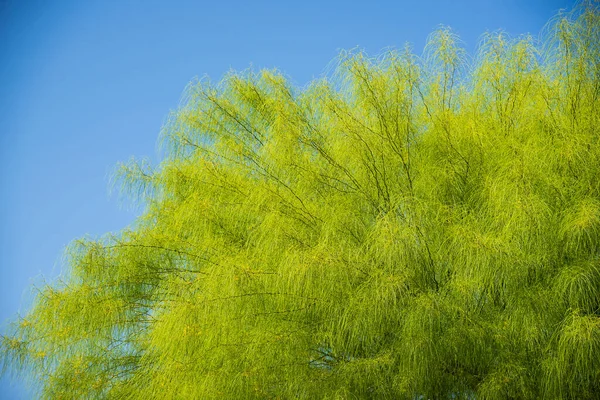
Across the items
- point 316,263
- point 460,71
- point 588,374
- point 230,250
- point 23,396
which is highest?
point 460,71

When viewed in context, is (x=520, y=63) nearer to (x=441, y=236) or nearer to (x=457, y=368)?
(x=441, y=236)

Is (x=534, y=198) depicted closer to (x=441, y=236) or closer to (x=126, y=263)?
(x=441, y=236)

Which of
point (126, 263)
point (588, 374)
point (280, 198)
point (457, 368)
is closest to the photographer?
point (588, 374)

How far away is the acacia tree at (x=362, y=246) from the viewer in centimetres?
453

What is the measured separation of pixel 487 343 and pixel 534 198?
92cm

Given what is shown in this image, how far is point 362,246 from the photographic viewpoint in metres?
4.84

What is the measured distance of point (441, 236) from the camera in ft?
16.4

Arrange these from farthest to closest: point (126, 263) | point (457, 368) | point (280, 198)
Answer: point (126, 263) → point (280, 198) → point (457, 368)

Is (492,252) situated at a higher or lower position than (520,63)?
lower

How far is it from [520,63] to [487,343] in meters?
2.24

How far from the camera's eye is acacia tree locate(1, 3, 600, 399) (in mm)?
4527

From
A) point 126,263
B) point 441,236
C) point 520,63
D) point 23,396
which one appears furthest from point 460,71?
point 23,396

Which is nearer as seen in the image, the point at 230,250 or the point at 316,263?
the point at 316,263

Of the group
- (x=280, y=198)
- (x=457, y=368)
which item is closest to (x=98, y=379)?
(x=280, y=198)
